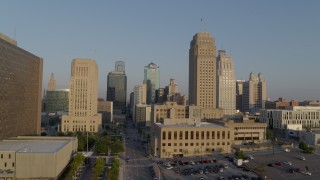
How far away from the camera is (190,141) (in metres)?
92.6

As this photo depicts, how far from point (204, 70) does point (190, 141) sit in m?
88.0

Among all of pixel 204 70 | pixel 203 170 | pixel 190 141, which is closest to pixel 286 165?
pixel 203 170

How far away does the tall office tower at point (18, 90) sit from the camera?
77562 millimetres

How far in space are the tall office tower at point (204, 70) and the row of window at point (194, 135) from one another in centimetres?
8109

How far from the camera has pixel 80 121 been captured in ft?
506

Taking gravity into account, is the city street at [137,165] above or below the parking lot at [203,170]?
below

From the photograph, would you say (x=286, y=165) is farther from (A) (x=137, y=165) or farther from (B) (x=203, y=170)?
(A) (x=137, y=165)

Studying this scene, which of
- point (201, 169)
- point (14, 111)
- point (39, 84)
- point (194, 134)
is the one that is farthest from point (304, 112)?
point (14, 111)

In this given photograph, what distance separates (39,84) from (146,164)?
173 feet

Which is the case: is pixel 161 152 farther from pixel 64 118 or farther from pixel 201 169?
pixel 64 118

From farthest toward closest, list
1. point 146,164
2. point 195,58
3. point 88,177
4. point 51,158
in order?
point 195,58 → point 146,164 → point 88,177 → point 51,158

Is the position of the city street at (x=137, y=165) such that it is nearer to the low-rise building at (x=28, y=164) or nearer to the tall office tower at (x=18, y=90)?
the low-rise building at (x=28, y=164)

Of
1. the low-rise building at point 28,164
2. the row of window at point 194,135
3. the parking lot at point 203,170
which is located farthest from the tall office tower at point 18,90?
the row of window at point 194,135

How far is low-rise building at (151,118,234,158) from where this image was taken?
3588 inches
